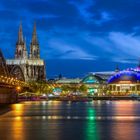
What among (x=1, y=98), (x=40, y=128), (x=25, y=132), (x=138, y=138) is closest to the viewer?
(x=138, y=138)

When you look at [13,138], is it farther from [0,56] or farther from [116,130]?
[0,56]

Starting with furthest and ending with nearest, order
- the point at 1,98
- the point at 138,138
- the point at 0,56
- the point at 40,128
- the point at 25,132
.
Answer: the point at 0,56 < the point at 1,98 < the point at 40,128 < the point at 25,132 < the point at 138,138

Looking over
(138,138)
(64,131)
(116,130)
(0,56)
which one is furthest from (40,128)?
(0,56)

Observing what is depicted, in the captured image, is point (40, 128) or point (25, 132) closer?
point (25, 132)

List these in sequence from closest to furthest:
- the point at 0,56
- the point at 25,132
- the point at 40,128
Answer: the point at 25,132 → the point at 40,128 → the point at 0,56

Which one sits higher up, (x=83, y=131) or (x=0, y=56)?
(x=0, y=56)

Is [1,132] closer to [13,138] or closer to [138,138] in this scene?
[13,138]

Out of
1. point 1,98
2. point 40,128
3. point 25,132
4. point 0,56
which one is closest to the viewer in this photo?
point 25,132

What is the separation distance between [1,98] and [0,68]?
55.5ft

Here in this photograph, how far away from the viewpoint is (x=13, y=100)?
157 meters

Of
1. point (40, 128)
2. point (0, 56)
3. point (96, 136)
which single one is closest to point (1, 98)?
point (0, 56)

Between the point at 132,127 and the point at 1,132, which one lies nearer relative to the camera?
the point at 1,132

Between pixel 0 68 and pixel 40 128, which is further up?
pixel 0 68

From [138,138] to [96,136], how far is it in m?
3.31
